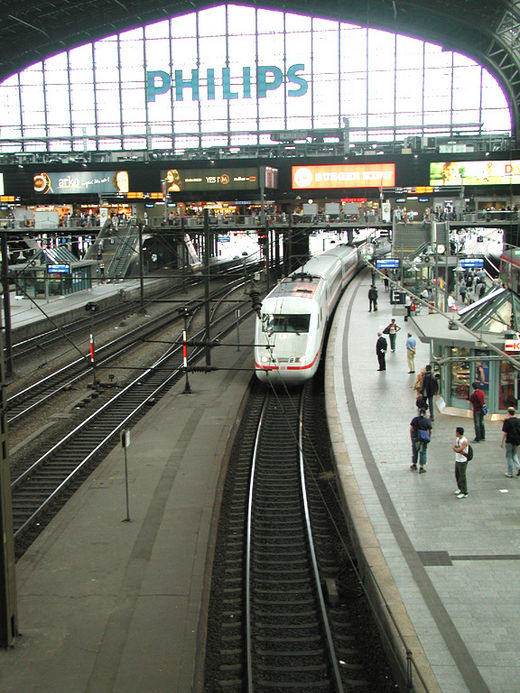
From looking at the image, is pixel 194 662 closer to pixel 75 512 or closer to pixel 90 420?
pixel 75 512

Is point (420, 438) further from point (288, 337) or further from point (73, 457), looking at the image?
point (288, 337)

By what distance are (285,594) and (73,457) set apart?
8.18m

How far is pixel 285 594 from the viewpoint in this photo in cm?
1186

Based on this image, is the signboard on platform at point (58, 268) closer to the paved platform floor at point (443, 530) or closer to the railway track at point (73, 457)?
the railway track at point (73, 457)

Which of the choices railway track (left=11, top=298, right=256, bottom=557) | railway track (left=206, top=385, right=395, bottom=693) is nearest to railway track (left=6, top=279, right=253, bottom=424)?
railway track (left=11, top=298, right=256, bottom=557)

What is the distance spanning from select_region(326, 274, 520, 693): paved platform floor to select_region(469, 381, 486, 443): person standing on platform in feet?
0.96

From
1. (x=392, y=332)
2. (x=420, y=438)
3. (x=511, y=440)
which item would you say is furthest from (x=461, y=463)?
(x=392, y=332)

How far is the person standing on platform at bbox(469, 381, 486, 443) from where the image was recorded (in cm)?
1762

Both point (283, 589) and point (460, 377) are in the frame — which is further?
point (460, 377)

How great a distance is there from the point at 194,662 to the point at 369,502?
5.95 m

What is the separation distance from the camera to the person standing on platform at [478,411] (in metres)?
17.6

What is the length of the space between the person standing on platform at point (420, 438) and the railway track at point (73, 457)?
5044mm

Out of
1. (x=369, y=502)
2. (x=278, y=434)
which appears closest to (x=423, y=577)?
(x=369, y=502)

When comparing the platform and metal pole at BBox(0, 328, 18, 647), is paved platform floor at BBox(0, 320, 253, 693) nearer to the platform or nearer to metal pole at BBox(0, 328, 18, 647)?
the platform
